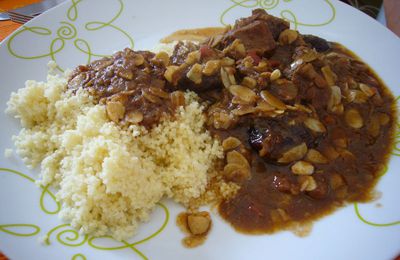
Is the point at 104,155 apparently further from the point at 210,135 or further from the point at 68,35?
the point at 68,35

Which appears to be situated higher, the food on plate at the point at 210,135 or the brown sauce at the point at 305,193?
the food on plate at the point at 210,135

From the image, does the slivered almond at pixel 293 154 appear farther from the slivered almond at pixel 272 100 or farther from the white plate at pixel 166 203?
the white plate at pixel 166 203

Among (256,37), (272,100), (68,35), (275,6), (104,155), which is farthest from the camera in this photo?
(275,6)

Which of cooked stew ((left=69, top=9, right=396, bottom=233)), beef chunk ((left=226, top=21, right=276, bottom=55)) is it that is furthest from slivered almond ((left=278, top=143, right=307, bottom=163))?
beef chunk ((left=226, top=21, right=276, bottom=55))

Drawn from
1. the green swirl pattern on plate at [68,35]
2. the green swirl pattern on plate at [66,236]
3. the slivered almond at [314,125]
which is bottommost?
the slivered almond at [314,125]

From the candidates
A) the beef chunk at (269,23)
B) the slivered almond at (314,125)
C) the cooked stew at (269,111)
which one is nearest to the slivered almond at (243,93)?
the cooked stew at (269,111)

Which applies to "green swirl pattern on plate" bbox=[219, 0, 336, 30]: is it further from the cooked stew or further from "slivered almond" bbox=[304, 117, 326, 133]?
"slivered almond" bbox=[304, 117, 326, 133]

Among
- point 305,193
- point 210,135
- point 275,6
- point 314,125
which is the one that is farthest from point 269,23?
point 305,193
